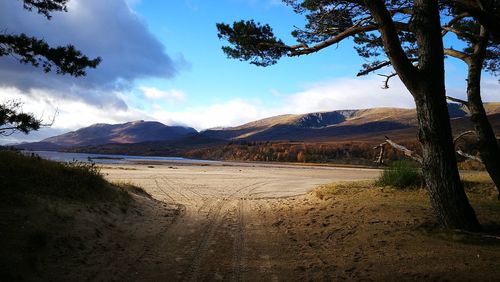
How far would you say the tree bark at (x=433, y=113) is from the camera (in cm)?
703

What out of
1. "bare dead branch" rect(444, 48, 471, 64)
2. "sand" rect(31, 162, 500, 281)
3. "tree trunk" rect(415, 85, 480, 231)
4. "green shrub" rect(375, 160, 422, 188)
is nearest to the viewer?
"sand" rect(31, 162, 500, 281)

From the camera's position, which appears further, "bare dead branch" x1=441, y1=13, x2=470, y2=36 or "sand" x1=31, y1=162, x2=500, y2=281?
"bare dead branch" x1=441, y1=13, x2=470, y2=36

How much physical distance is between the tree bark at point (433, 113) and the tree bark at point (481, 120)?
7.02ft

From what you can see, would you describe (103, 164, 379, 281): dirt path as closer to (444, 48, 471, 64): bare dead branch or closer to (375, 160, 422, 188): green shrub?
(375, 160, 422, 188): green shrub

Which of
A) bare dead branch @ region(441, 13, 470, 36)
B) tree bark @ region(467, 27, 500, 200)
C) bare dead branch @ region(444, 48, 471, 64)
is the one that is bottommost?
tree bark @ region(467, 27, 500, 200)

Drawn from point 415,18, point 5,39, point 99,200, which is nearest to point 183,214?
point 99,200

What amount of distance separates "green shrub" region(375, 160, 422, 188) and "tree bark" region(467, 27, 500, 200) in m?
4.39

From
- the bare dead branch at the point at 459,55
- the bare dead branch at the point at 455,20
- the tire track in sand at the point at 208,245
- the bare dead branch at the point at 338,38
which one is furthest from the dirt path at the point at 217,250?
the bare dead branch at the point at 455,20

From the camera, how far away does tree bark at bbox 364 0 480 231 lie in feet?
23.1

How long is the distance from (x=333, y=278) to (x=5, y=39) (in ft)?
24.1

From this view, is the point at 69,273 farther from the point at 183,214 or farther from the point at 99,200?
the point at 183,214

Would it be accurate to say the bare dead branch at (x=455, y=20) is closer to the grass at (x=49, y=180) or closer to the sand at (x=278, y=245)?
the sand at (x=278, y=245)

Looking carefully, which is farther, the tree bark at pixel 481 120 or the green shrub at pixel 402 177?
the green shrub at pixel 402 177

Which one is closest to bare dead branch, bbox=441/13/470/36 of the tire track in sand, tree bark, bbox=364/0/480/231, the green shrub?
tree bark, bbox=364/0/480/231
